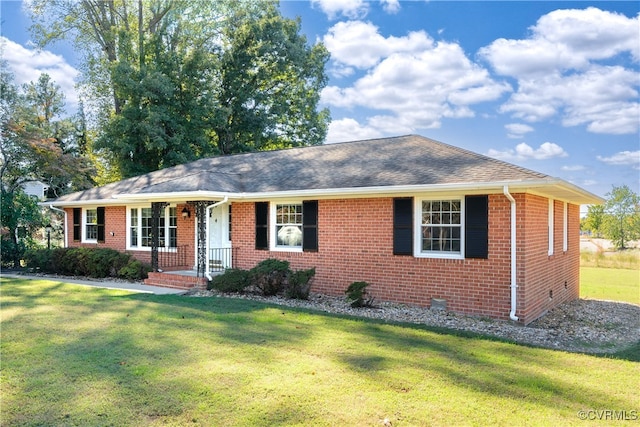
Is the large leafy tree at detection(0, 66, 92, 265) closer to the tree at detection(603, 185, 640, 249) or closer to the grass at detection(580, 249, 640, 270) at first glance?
the grass at detection(580, 249, 640, 270)

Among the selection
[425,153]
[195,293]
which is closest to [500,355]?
[425,153]

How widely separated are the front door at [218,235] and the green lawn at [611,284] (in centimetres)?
1194

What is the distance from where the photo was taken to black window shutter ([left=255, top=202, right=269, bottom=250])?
12086 mm

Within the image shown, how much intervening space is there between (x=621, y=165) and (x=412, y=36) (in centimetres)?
1331

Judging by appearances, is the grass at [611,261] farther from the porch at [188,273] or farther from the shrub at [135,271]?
the shrub at [135,271]

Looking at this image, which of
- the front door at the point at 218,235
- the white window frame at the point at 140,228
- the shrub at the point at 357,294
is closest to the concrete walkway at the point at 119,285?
the front door at the point at 218,235

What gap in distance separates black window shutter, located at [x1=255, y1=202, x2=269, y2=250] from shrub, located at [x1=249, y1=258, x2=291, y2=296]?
1506 mm

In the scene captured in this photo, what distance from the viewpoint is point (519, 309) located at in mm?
8641

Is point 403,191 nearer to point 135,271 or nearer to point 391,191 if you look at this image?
point 391,191

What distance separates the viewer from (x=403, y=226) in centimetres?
984

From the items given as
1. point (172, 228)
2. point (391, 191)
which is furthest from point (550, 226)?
point (172, 228)

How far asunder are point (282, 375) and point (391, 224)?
571 cm

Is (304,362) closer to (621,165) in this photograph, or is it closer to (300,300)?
(300,300)

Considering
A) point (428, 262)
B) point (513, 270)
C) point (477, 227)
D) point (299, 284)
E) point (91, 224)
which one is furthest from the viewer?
point (91, 224)
